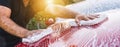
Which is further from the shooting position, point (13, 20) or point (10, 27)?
point (13, 20)

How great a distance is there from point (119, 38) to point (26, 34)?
16.6 inches

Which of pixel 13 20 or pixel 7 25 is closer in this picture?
pixel 7 25

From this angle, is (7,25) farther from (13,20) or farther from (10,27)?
(13,20)

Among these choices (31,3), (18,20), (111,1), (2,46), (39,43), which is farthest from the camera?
(111,1)

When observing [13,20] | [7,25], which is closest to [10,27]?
[7,25]

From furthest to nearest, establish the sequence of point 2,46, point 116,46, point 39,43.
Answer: point 2,46 → point 39,43 → point 116,46

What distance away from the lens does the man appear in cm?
139

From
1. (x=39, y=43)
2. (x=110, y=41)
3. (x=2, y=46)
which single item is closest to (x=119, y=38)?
(x=110, y=41)

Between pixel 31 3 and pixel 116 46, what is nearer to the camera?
pixel 116 46

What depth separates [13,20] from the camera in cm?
153

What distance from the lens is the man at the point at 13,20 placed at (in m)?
1.39

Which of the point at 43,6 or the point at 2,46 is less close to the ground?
the point at 43,6

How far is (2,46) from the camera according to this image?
4.79ft

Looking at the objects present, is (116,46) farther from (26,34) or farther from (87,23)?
(26,34)
